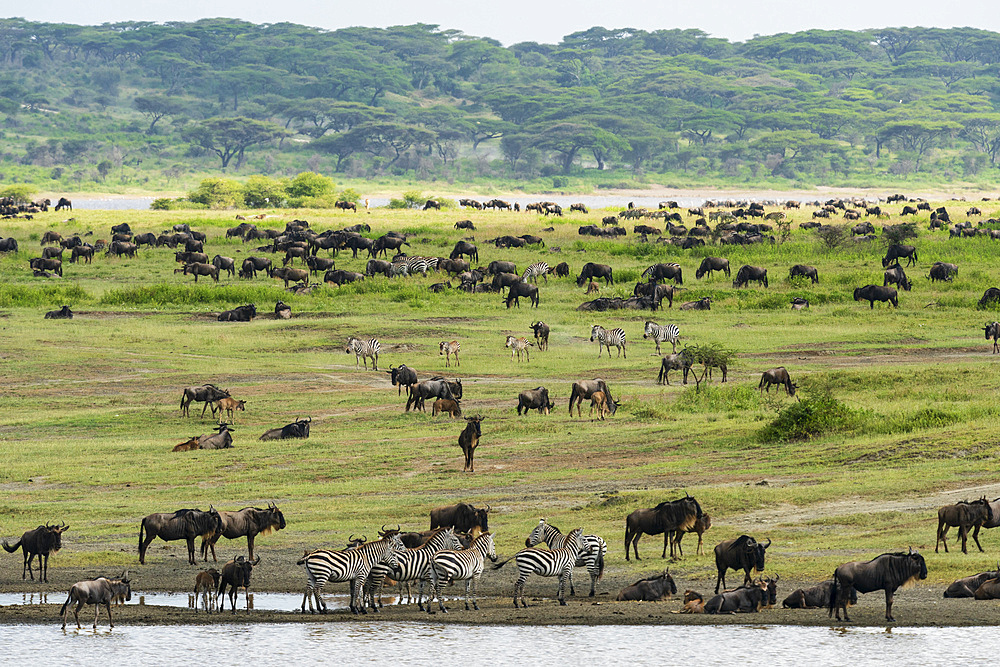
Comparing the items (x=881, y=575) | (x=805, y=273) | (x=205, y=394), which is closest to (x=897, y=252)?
(x=805, y=273)

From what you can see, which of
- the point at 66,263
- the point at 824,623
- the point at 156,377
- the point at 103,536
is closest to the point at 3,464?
the point at 103,536

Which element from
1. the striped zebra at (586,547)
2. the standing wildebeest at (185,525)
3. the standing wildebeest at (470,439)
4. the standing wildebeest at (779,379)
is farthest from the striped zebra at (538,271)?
the striped zebra at (586,547)

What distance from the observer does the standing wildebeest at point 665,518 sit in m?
15.4

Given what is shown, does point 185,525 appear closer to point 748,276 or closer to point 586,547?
point 586,547

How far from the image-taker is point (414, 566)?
14172mm

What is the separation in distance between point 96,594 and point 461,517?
4253 millimetres

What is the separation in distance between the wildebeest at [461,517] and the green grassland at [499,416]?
1.89 ft

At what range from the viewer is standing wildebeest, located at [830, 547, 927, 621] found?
42.6 feet

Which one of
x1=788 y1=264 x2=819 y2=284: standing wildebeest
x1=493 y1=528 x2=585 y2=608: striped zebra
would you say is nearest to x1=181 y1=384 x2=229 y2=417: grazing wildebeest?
x1=493 y1=528 x2=585 y2=608: striped zebra

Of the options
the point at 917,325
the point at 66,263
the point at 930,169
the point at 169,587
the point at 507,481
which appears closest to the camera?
the point at 169,587

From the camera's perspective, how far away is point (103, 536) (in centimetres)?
1744

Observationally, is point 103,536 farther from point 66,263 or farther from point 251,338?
point 66,263

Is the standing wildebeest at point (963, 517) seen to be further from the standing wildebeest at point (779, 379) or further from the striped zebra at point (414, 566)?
the standing wildebeest at point (779, 379)

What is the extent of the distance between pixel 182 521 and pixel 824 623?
7.38 metres
